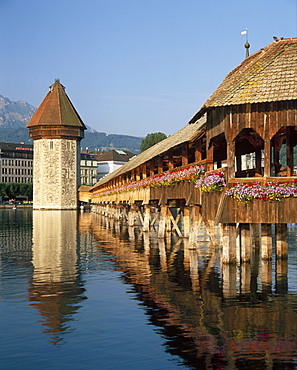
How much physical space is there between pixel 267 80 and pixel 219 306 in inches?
303

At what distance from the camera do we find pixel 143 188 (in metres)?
38.8

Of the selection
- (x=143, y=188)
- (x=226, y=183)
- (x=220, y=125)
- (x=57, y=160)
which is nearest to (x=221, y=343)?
(x=226, y=183)

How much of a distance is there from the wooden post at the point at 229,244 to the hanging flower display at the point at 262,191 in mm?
1112

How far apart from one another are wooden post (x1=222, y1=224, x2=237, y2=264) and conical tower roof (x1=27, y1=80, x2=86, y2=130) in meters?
96.8

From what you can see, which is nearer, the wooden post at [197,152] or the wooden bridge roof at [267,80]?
the wooden bridge roof at [267,80]

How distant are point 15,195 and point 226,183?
143 metres

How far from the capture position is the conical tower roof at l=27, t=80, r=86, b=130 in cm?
11562

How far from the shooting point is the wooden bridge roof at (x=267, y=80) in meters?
19.0

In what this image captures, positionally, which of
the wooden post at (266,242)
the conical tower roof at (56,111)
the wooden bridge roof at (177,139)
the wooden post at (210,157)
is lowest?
the wooden post at (266,242)

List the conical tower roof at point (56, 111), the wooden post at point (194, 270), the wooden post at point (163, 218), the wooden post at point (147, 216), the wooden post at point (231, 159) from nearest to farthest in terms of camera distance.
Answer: the wooden post at point (194, 270) < the wooden post at point (231, 159) < the wooden post at point (163, 218) < the wooden post at point (147, 216) < the conical tower roof at point (56, 111)

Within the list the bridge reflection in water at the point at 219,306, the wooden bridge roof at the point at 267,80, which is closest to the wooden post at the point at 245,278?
the bridge reflection in water at the point at 219,306

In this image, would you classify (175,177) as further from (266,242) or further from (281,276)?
(281,276)

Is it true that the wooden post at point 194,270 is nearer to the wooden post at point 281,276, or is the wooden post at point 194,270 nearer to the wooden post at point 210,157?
the wooden post at point 281,276

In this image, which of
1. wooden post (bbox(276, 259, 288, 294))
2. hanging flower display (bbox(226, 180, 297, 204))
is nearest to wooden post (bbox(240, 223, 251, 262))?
wooden post (bbox(276, 259, 288, 294))
